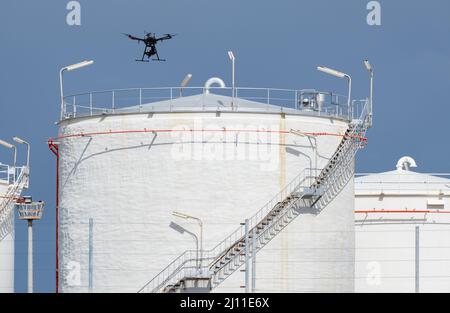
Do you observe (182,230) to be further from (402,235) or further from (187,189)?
(402,235)

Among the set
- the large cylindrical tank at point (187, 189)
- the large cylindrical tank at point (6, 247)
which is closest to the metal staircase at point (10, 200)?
the large cylindrical tank at point (6, 247)

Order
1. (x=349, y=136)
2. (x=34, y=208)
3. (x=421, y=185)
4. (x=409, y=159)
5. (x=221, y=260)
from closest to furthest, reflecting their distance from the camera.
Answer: (x=221, y=260) → (x=349, y=136) → (x=34, y=208) → (x=421, y=185) → (x=409, y=159)

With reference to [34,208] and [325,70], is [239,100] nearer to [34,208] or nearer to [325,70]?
[325,70]

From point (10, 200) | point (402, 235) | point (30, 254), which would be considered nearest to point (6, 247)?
point (10, 200)

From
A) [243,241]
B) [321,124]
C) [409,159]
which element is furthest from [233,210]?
[409,159]

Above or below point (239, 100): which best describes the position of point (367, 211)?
below
